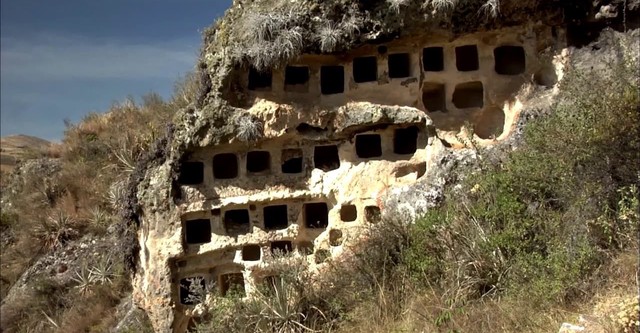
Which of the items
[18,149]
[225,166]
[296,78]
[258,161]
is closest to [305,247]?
[258,161]

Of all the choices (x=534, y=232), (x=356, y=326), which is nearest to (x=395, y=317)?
(x=356, y=326)

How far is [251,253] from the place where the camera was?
33.6ft

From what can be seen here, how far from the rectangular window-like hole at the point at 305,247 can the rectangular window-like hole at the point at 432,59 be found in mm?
3491

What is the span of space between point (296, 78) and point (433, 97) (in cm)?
235

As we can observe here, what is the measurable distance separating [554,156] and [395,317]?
263 cm

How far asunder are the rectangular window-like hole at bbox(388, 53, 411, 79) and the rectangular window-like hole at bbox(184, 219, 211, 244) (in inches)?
156

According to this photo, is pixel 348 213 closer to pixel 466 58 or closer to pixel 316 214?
pixel 316 214

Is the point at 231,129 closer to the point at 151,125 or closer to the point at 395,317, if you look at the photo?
the point at 395,317

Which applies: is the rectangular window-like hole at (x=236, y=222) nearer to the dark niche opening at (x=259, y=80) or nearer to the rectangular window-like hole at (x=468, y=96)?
the dark niche opening at (x=259, y=80)

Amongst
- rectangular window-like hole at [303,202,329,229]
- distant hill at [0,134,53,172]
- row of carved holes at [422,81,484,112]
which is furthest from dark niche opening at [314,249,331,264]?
distant hill at [0,134,53,172]

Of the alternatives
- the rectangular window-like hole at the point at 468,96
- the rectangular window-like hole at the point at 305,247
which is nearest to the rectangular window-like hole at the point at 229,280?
the rectangular window-like hole at the point at 305,247

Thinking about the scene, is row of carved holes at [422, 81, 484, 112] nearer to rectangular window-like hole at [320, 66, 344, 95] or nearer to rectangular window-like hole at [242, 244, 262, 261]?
rectangular window-like hole at [320, 66, 344, 95]

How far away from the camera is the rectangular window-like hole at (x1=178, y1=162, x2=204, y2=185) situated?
392 inches

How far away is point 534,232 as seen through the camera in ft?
22.9
